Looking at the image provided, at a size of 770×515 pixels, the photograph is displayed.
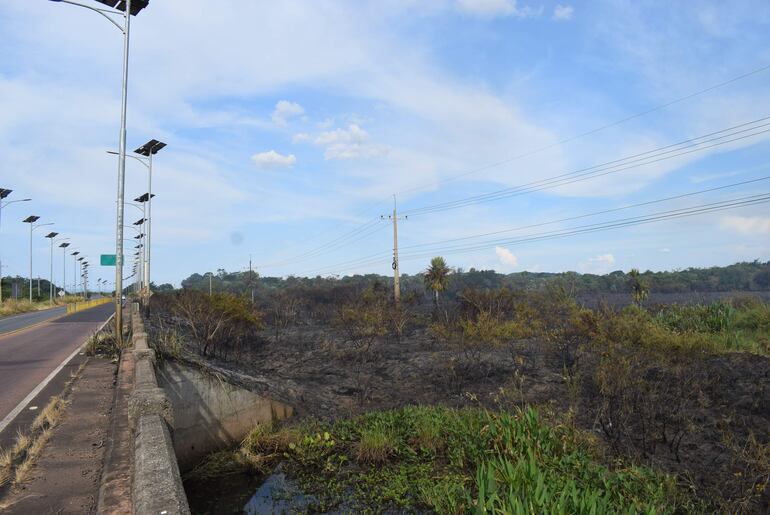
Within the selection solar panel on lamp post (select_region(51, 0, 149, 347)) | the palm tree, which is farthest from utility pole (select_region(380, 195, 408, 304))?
solar panel on lamp post (select_region(51, 0, 149, 347))

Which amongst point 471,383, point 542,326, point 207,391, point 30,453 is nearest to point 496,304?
point 542,326

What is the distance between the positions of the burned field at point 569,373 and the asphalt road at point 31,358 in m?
2.48

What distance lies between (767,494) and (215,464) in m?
9.08

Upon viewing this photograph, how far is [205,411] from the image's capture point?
10.9 meters

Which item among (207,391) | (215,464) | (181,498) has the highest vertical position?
(181,498)

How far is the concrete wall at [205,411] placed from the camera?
1023cm

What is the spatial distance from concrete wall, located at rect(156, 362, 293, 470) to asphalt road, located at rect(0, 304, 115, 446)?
2123 mm

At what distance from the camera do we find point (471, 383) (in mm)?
14945

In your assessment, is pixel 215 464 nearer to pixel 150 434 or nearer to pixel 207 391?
pixel 207 391

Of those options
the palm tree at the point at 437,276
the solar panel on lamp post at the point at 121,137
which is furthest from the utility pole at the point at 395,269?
the solar panel on lamp post at the point at 121,137

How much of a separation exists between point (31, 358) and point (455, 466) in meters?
11.9

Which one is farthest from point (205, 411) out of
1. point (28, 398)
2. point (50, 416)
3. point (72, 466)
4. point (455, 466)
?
point (455, 466)

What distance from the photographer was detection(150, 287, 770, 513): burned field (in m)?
8.81

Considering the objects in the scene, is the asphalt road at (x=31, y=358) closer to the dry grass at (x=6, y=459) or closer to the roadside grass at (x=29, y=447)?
the roadside grass at (x=29, y=447)
